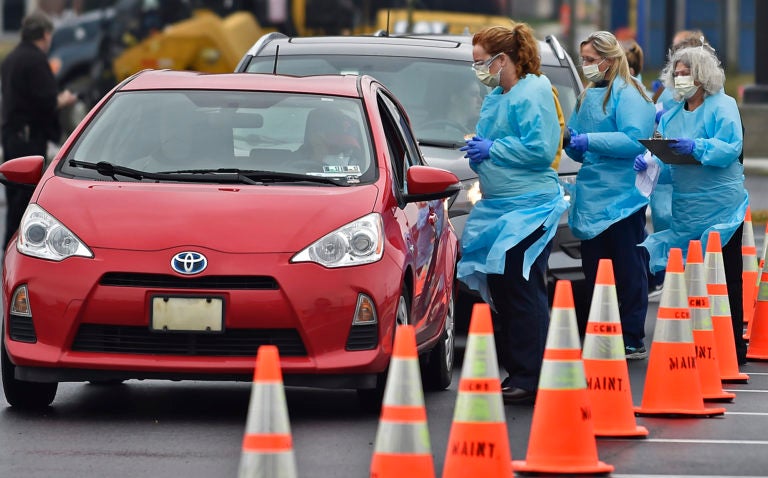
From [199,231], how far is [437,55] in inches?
176

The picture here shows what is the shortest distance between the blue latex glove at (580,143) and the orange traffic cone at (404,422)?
4.57 metres

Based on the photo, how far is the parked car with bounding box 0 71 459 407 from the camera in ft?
26.3

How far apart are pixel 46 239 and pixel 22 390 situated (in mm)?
757

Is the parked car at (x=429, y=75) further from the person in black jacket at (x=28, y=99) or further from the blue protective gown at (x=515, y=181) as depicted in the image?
the person in black jacket at (x=28, y=99)

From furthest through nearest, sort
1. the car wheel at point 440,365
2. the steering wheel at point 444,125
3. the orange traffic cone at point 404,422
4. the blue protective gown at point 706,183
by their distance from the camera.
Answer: the steering wheel at point 444,125
the blue protective gown at point 706,183
the car wheel at point 440,365
the orange traffic cone at point 404,422

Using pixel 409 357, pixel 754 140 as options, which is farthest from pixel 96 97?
pixel 409 357

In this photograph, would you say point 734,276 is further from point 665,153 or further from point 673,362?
point 673,362

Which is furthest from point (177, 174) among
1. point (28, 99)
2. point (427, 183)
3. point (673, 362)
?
point (28, 99)

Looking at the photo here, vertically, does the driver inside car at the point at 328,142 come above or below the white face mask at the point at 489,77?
below

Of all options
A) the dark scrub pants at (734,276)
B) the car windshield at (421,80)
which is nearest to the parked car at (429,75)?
the car windshield at (421,80)

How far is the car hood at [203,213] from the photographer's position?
811cm

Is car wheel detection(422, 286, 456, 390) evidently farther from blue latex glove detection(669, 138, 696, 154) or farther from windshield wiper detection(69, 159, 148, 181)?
windshield wiper detection(69, 159, 148, 181)

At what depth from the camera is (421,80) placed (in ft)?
40.0

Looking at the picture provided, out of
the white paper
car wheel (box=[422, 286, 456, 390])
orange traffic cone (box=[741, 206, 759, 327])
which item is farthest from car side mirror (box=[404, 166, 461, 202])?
orange traffic cone (box=[741, 206, 759, 327])
